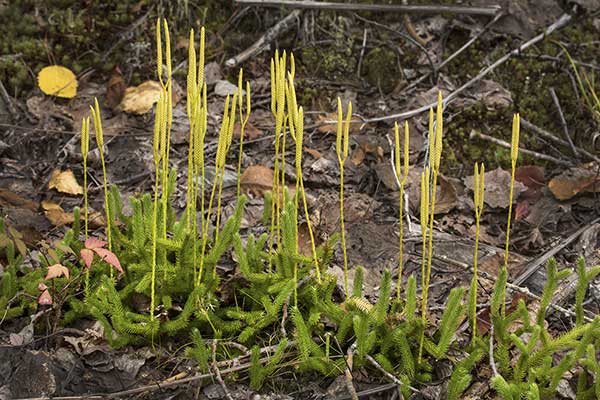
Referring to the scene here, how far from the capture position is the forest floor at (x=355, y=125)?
11.8 feet

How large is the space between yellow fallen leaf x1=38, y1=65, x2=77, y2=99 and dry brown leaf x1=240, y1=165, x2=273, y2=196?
4.37 ft

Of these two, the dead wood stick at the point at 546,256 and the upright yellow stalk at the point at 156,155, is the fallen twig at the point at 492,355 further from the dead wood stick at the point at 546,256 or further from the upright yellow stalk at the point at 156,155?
the upright yellow stalk at the point at 156,155

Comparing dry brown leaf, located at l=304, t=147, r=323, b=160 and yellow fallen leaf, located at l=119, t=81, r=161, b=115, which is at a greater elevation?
yellow fallen leaf, located at l=119, t=81, r=161, b=115

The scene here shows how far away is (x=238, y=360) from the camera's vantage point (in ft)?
9.52

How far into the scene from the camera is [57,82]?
4676 mm

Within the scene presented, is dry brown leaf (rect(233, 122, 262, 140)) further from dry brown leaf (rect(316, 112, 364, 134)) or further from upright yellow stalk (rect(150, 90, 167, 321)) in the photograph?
upright yellow stalk (rect(150, 90, 167, 321))

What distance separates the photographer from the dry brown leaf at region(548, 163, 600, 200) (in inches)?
A: 159

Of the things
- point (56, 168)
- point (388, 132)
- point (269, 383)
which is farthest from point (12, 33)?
point (269, 383)

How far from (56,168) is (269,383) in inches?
78.7

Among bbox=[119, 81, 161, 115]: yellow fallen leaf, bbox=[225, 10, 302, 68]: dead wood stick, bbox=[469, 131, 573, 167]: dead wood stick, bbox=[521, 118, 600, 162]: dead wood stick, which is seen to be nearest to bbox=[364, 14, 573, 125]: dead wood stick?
bbox=[469, 131, 573, 167]: dead wood stick

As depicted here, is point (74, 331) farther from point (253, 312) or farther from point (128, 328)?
point (253, 312)

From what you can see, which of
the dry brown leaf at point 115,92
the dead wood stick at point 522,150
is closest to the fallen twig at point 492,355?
the dead wood stick at point 522,150

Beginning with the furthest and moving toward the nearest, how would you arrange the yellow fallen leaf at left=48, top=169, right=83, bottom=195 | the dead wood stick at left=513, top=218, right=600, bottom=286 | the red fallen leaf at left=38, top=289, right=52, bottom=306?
the yellow fallen leaf at left=48, top=169, right=83, bottom=195
the dead wood stick at left=513, top=218, right=600, bottom=286
the red fallen leaf at left=38, top=289, right=52, bottom=306

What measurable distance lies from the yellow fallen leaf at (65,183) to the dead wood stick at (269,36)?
4.56ft
